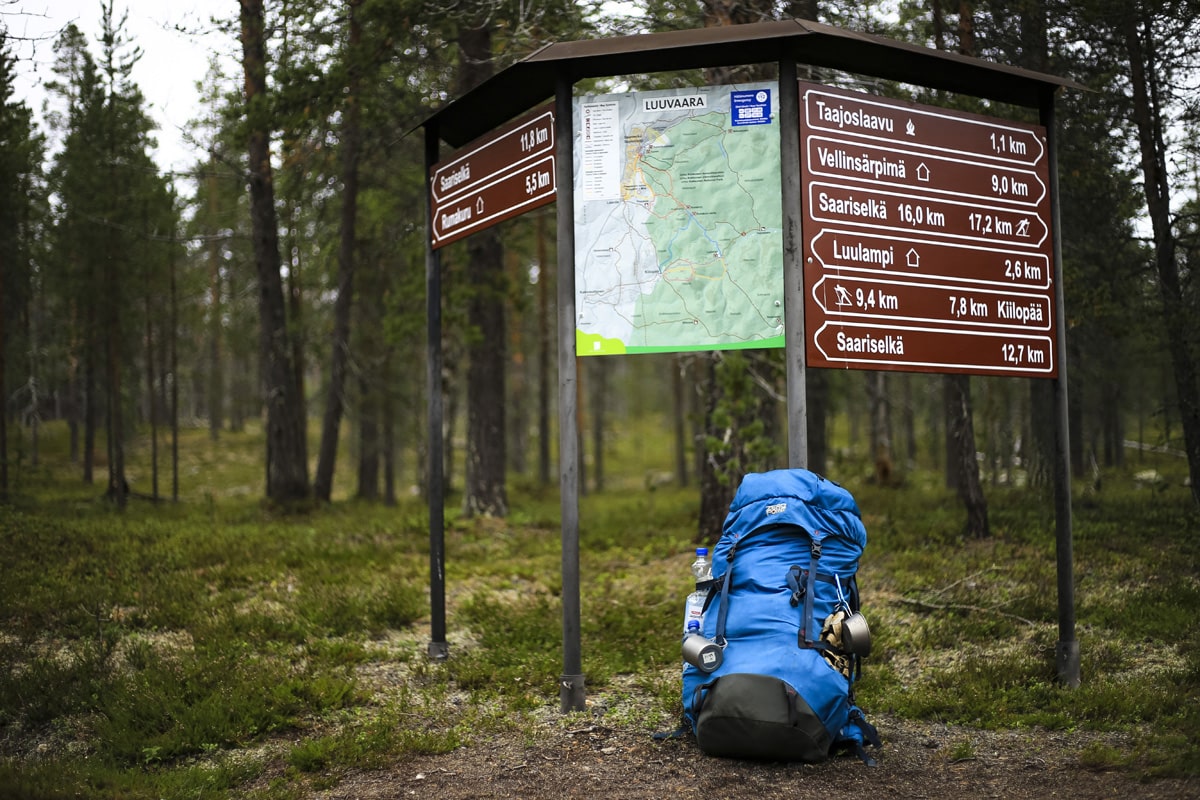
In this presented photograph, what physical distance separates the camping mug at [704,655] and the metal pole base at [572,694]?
4.31ft

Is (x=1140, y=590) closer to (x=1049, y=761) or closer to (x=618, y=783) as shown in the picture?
(x=1049, y=761)

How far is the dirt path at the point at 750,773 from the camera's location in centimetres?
467

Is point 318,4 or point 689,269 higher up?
point 318,4

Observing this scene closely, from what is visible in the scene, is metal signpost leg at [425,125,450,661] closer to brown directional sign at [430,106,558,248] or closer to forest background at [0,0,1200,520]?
brown directional sign at [430,106,558,248]

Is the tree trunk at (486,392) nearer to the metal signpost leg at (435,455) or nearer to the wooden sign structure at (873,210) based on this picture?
the metal signpost leg at (435,455)

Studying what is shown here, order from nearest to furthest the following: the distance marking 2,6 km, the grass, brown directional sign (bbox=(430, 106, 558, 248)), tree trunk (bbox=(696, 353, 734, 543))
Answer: the grass, the distance marking 2,6 km, brown directional sign (bbox=(430, 106, 558, 248)), tree trunk (bbox=(696, 353, 734, 543))

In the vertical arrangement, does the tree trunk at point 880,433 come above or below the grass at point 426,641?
above

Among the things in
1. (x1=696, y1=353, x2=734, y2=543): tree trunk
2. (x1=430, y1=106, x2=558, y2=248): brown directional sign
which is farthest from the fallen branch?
(x1=430, y1=106, x2=558, y2=248): brown directional sign

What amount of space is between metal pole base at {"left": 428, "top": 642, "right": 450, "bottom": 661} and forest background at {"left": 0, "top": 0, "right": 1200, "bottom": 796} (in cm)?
111

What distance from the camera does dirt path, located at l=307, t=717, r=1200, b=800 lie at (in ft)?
15.3

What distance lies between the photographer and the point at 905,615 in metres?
8.18

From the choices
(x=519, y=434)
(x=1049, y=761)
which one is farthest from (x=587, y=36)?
(x=519, y=434)

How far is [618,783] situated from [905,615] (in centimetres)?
412

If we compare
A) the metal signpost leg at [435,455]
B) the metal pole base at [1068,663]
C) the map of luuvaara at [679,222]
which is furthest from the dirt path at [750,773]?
the map of luuvaara at [679,222]
